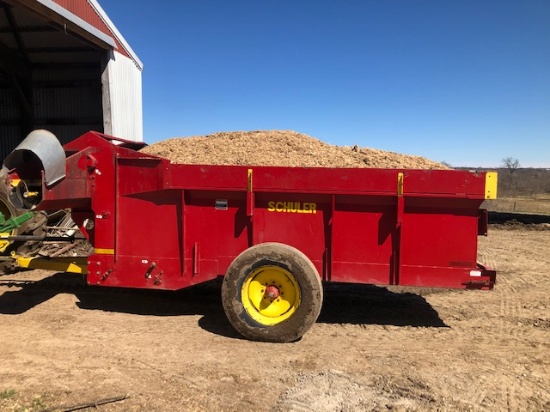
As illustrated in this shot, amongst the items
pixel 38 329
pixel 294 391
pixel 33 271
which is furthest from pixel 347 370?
pixel 33 271

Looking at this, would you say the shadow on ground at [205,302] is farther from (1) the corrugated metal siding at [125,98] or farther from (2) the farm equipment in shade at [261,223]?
(1) the corrugated metal siding at [125,98]

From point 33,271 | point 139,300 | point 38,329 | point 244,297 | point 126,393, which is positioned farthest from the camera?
point 33,271

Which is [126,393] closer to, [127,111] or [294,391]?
[294,391]

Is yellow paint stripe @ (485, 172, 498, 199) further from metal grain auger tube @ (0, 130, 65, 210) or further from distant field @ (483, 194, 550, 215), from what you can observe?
distant field @ (483, 194, 550, 215)

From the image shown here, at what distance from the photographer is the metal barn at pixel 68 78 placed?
12852mm

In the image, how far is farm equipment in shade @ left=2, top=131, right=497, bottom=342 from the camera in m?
4.46

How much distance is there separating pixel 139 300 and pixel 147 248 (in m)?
1.33

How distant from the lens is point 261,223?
4.78 meters

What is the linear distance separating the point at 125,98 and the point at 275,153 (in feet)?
24.5

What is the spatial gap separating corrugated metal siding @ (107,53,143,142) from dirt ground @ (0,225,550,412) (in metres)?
8.05

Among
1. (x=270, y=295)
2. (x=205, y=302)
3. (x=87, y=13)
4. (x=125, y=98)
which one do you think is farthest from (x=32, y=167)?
(x=125, y=98)

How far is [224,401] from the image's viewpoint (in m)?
3.32

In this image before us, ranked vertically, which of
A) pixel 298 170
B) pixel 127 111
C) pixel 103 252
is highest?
pixel 127 111

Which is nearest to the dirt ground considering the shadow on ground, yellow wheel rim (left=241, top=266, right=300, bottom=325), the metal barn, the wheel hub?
the shadow on ground
